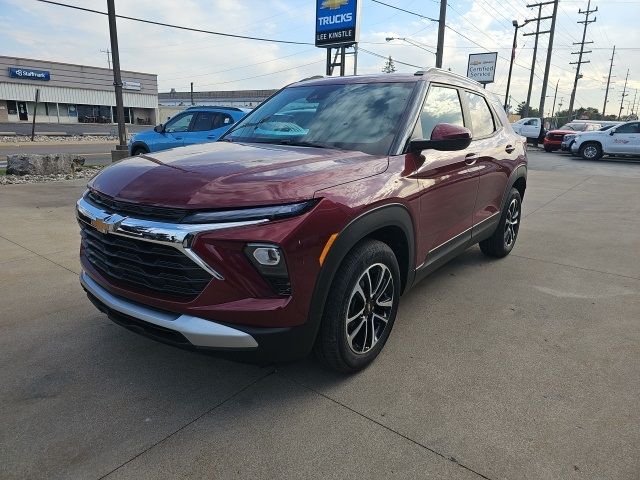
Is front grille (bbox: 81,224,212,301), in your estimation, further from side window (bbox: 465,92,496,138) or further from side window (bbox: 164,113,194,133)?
side window (bbox: 164,113,194,133)

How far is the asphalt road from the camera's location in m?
2.21

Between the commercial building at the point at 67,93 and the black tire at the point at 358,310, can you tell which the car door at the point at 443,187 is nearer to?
the black tire at the point at 358,310

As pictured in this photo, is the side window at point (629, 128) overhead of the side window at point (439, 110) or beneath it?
overhead

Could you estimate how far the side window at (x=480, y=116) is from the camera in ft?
14.0

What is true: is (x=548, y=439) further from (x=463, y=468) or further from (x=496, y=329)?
(x=496, y=329)

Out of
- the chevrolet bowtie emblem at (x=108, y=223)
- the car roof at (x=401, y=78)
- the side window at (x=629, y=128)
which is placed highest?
the side window at (x=629, y=128)

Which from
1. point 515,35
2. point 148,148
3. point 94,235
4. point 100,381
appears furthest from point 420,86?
point 515,35

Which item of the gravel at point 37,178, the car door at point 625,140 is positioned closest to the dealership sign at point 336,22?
the car door at point 625,140

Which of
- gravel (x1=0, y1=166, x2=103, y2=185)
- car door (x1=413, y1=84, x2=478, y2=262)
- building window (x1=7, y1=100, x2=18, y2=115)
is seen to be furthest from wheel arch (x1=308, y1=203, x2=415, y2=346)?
building window (x1=7, y1=100, x2=18, y2=115)

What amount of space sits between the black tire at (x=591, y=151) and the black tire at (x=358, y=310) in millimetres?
21078

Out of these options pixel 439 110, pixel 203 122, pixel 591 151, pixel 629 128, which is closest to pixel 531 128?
pixel 591 151

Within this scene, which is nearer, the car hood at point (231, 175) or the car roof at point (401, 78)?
the car hood at point (231, 175)

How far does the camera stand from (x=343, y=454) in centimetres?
226

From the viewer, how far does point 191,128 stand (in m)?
9.95
